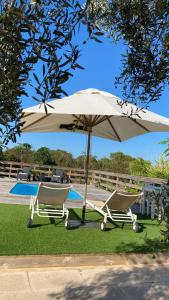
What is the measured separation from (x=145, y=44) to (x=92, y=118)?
5.06 m

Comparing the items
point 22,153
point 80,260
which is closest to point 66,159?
point 22,153

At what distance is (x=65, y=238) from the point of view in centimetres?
567

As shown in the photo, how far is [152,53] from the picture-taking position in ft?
8.31

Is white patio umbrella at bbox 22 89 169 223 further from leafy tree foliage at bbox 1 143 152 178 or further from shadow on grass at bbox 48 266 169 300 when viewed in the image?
leafy tree foliage at bbox 1 143 152 178

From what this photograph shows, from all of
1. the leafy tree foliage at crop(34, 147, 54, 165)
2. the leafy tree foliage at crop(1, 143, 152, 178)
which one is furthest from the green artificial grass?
the leafy tree foliage at crop(34, 147, 54, 165)

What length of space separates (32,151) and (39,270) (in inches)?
677

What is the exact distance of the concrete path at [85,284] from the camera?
3.74 m

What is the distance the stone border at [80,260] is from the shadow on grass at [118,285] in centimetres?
20

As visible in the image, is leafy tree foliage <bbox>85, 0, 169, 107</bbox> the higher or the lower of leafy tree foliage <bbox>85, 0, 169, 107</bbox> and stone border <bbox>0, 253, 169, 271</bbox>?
the higher

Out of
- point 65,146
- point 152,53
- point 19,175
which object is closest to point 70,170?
point 19,175

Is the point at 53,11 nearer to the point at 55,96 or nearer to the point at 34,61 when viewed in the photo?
the point at 34,61

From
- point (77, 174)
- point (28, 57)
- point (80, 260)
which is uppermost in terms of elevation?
point (28, 57)

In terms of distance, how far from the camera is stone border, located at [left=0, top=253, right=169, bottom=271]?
451 centimetres

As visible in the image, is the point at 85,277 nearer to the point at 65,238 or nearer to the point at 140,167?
the point at 65,238
